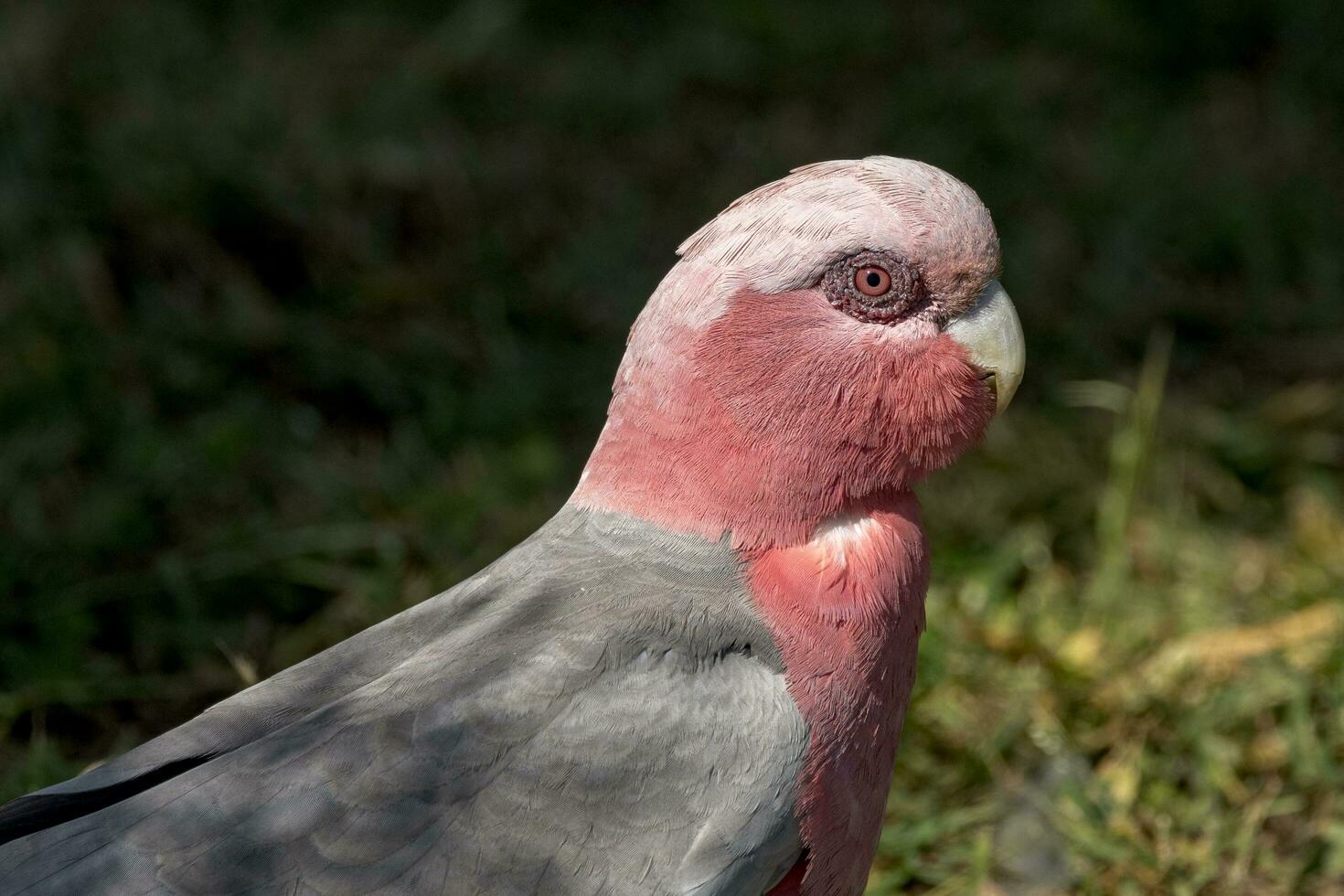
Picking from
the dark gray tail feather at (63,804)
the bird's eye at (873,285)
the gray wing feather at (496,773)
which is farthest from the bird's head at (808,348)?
the dark gray tail feather at (63,804)

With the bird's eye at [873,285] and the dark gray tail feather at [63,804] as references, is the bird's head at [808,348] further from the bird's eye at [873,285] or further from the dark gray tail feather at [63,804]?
the dark gray tail feather at [63,804]

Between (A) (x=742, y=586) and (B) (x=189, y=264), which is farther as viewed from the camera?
(B) (x=189, y=264)

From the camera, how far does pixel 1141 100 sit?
6.19m

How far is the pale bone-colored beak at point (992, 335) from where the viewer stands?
2678 millimetres

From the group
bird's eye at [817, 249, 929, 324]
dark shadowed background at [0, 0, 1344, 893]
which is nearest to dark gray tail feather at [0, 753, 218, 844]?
dark shadowed background at [0, 0, 1344, 893]

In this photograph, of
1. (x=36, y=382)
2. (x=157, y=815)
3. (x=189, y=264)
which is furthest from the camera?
(x=189, y=264)

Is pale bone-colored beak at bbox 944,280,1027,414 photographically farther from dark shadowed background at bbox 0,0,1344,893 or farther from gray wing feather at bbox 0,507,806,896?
dark shadowed background at bbox 0,0,1344,893

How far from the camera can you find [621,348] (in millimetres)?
4906

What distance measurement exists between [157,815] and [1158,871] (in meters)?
2.05

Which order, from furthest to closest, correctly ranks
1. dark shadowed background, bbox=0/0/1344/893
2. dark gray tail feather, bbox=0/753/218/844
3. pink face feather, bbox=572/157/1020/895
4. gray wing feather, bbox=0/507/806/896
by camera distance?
1. dark shadowed background, bbox=0/0/1344/893
2. pink face feather, bbox=572/157/1020/895
3. dark gray tail feather, bbox=0/753/218/844
4. gray wing feather, bbox=0/507/806/896

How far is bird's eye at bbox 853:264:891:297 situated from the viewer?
8.54 ft

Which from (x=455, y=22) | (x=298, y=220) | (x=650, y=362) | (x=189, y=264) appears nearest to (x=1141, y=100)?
(x=455, y=22)

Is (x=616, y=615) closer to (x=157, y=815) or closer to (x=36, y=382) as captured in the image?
(x=157, y=815)

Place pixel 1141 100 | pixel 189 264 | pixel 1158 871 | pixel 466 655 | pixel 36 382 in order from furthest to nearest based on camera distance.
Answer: pixel 1141 100 → pixel 189 264 → pixel 36 382 → pixel 1158 871 → pixel 466 655
